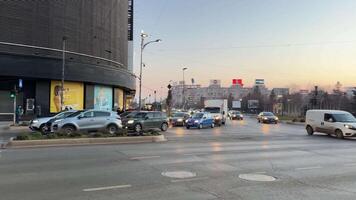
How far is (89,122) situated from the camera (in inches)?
1042

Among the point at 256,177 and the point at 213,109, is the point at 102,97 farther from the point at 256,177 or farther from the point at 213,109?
the point at 256,177

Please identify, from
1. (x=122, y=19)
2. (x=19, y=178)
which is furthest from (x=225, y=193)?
(x=122, y=19)

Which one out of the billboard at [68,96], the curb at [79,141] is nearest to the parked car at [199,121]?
the curb at [79,141]

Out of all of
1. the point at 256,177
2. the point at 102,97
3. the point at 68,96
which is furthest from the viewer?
the point at 102,97

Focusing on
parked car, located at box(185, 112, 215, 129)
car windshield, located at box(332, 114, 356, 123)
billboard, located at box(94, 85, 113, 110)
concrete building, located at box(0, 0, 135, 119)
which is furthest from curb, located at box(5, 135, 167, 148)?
billboard, located at box(94, 85, 113, 110)

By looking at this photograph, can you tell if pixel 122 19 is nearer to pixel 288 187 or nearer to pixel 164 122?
pixel 164 122

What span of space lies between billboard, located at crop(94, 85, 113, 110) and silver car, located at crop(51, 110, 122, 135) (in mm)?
29586

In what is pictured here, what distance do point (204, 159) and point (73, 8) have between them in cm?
4453

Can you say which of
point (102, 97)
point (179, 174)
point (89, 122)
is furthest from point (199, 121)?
point (179, 174)

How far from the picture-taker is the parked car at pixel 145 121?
31.8m

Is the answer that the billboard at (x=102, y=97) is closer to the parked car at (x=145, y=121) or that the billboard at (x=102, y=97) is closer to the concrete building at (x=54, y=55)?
the concrete building at (x=54, y=55)

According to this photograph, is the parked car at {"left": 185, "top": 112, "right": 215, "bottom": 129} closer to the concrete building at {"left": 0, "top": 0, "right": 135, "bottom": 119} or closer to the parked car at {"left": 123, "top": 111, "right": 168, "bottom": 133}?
the parked car at {"left": 123, "top": 111, "right": 168, "bottom": 133}

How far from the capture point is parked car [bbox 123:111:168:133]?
31797mm

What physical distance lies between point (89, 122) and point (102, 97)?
33147 millimetres
